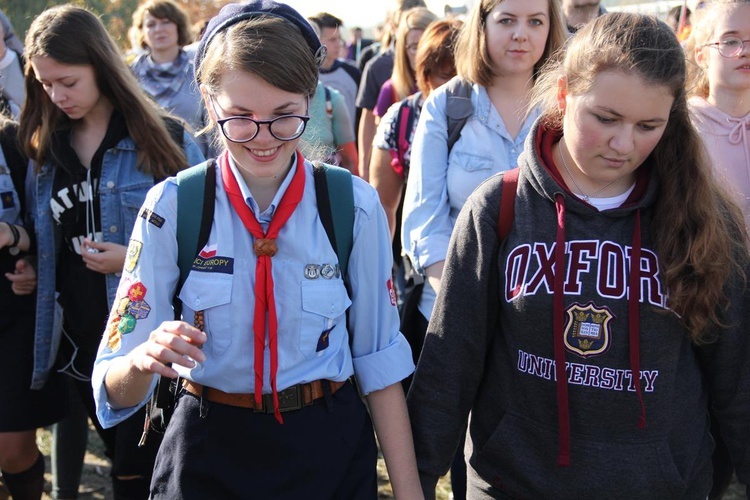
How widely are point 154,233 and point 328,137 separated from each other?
3.33 m

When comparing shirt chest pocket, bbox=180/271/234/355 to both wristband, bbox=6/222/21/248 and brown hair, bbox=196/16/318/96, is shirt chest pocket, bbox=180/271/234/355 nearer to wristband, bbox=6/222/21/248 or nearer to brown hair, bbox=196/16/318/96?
brown hair, bbox=196/16/318/96

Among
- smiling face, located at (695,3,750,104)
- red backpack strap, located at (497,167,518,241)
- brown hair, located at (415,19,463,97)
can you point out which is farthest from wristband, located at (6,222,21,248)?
smiling face, located at (695,3,750,104)

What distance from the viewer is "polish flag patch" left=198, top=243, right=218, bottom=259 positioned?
7.00 ft

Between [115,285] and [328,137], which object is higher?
[328,137]

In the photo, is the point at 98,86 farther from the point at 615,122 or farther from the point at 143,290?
the point at 615,122

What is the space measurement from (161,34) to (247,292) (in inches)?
190

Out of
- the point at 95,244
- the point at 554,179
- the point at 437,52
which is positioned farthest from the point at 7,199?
the point at 554,179

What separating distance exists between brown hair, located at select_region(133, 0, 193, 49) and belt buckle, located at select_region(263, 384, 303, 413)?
498 centimetres

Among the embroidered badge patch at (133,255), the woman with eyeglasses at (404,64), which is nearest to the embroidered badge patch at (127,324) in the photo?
the embroidered badge patch at (133,255)

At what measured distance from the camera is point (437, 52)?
4164mm

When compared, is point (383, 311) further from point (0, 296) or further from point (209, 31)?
point (0, 296)

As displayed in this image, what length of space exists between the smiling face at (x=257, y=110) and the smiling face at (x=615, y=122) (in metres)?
0.71

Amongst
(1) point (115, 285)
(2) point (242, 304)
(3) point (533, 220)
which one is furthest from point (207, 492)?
(1) point (115, 285)

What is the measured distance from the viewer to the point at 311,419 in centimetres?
216
